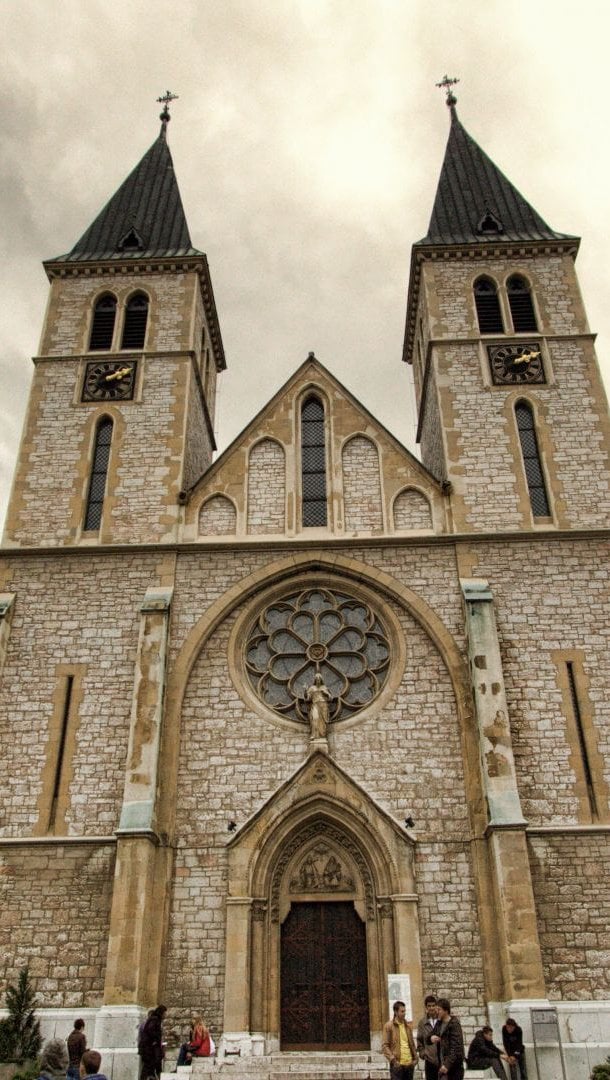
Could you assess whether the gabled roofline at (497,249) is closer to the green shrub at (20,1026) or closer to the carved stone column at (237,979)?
the carved stone column at (237,979)

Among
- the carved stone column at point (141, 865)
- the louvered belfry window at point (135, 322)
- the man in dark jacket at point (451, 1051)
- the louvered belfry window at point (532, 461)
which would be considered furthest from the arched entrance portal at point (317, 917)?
the louvered belfry window at point (135, 322)

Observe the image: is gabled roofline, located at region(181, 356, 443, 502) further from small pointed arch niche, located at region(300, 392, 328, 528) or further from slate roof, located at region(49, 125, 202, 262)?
slate roof, located at region(49, 125, 202, 262)

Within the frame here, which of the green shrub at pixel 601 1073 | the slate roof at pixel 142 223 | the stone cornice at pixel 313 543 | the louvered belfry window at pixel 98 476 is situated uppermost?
the slate roof at pixel 142 223

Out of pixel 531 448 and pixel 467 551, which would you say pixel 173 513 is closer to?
pixel 467 551

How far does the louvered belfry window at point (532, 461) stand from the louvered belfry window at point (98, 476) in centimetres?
858

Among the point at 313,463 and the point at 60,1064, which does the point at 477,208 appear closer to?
the point at 313,463

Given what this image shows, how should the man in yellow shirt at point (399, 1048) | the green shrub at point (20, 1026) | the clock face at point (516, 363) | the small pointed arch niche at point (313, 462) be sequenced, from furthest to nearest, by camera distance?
1. the clock face at point (516, 363)
2. the small pointed arch niche at point (313, 462)
3. the green shrub at point (20, 1026)
4. the man in yellow shirt at point (399, 1048)

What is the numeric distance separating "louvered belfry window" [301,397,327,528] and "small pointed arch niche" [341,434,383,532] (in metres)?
0.47

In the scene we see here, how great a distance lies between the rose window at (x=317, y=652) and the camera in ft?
52.5

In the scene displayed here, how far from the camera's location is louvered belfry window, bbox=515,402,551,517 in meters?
17.9

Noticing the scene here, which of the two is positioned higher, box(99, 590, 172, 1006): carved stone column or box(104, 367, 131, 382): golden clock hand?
box(104, 367, 131, 382): golden clock hand

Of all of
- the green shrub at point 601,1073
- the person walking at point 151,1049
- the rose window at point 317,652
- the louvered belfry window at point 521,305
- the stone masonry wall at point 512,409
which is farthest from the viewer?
the louvered belfry window at point 521,305

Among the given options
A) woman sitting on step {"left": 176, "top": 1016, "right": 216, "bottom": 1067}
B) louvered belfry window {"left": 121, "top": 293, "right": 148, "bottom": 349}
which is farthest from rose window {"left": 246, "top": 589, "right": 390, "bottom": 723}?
louvered belfry window {"left": 121, "top": 293, "right": 148, "bottom": 349}

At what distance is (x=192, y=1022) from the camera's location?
43.5ft
